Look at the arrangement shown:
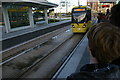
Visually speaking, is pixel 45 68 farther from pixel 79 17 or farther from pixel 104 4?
pixel 104 4

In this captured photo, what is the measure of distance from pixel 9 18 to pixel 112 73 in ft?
66.9

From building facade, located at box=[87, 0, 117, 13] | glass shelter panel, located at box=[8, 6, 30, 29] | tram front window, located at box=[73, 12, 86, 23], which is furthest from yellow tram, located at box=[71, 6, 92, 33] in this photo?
glass shelter panel, located at box=[8, 6, 30, 29]

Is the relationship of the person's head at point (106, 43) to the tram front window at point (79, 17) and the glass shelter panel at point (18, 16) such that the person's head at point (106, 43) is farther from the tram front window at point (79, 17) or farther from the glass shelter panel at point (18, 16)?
the glass shelter panel at point (18, 16)

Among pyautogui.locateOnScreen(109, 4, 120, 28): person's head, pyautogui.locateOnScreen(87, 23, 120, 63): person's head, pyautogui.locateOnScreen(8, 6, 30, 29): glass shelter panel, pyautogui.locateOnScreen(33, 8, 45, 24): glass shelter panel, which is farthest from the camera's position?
pyautogui.locateOnScreen(33, 8, 45, 24): glass shelter panel

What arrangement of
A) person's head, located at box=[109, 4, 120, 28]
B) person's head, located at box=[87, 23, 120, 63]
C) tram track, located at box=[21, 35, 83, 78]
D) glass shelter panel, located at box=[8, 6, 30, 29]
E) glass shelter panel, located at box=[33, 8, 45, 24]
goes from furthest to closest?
glass shelter panel, located at box=[33, 8, 45, 24] → glass shelter panel, located at box=[8, 6, 30, 29] → tram track, located at box=[21, 35, 83, 78] → person's head, located at box=[109, 4, 120, 28] → person's head, located at box=[87, 23, 120, 63]

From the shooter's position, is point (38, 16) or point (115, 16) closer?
point (115, 16)

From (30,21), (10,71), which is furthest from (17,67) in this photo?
(30,21)

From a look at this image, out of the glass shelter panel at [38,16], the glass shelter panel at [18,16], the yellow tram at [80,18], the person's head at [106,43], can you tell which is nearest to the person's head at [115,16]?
the person's head at [106,43]

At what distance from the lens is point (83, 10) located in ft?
47.5

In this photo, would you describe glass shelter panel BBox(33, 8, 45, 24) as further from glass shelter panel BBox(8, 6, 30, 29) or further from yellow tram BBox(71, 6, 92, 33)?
yellow tram BBox(71, 6, 92, 33)

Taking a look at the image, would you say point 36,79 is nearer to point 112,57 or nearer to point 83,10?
point 112,57

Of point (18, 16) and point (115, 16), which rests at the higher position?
point (18, 16)

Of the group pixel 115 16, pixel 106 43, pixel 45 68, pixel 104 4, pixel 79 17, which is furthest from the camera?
pixel 104 4

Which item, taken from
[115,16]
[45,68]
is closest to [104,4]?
[45,68]
